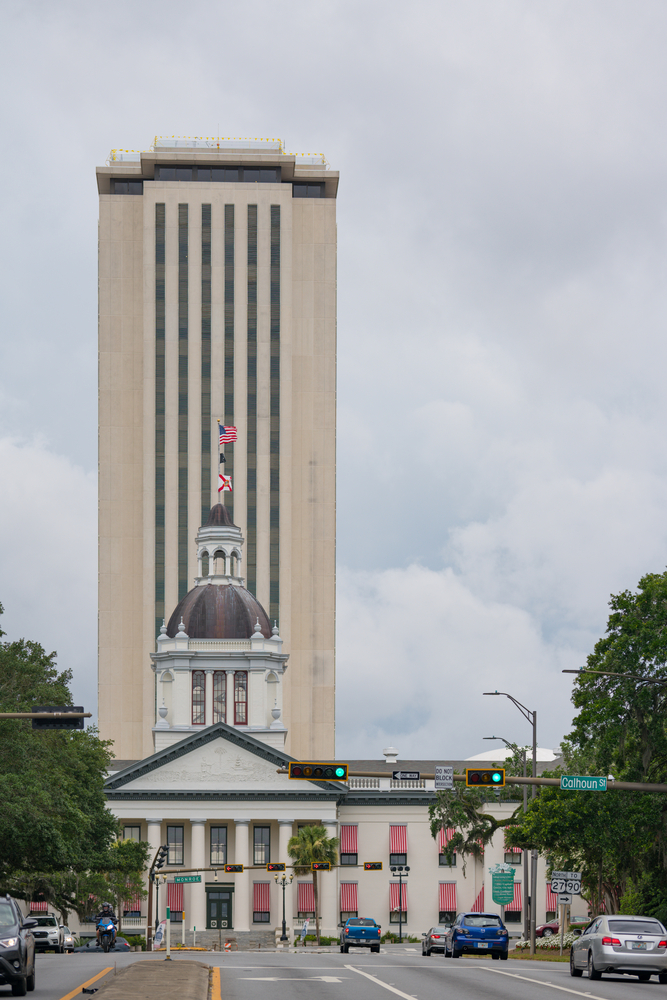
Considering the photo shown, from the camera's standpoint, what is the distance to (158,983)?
2545cm

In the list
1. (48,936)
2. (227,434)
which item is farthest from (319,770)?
(227,434)

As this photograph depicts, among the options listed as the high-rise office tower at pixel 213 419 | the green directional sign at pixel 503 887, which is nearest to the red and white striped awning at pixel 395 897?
the high-rise office tower at pixel 213 419

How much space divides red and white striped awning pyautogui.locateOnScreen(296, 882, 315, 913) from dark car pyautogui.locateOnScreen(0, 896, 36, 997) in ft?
245

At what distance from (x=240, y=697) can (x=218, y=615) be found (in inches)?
237

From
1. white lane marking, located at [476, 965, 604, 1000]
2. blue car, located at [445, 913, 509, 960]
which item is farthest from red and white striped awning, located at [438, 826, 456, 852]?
white lane marking, located at [476, 965, 604, 1000]

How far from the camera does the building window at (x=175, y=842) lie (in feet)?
329

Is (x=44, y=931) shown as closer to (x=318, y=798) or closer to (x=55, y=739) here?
(x=55, y=739)

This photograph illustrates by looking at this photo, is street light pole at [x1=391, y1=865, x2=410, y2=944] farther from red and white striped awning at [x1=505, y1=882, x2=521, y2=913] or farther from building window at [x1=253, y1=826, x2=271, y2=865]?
building window at [x1=253, y1=826, x2=271, y2=865]

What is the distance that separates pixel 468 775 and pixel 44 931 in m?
22.0

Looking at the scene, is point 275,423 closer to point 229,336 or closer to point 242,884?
point 229,336

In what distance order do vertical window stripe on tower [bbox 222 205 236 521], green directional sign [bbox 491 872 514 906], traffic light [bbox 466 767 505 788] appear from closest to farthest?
traffic light [bbox 466 767 505 788], green directional sign [bbox 491 872 514 906], vertical window stripe on tower [bbox 222 205 236 521]

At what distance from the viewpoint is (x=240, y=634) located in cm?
10544

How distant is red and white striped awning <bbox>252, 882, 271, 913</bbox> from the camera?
9962cm

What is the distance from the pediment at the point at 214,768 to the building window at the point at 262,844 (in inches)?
145
